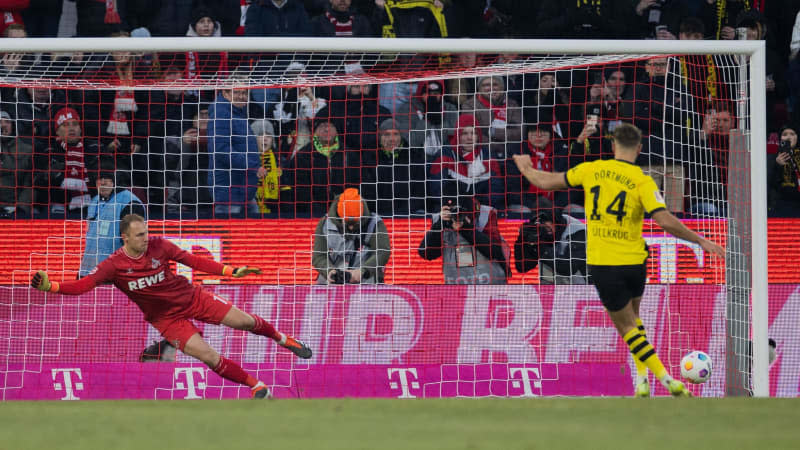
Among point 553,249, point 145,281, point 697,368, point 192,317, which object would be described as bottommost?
point 697,368

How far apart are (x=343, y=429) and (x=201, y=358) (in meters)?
4.20

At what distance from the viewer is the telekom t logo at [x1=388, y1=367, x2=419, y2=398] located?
9914mm

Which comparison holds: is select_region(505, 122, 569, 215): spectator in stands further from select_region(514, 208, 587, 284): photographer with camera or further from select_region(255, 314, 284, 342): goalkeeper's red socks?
select_region(255, 314, 284, 342): goalkeeper's red socks

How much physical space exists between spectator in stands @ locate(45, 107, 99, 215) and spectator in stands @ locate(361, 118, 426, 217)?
2.74m

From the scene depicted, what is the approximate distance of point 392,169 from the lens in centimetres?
1101

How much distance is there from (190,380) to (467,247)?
113 inches

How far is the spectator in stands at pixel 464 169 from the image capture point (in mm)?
10953

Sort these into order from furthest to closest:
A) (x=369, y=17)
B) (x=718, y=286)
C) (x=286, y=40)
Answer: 1. (x=369, y=17)
2. (x=718, y=286)
3. (x=286, y=40)

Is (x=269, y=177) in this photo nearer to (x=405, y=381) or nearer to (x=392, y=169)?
(x=392, y=169)

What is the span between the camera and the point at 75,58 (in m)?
11.8

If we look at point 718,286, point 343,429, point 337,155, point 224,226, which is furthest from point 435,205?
point 343,429

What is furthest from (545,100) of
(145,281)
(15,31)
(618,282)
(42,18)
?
(42,18)

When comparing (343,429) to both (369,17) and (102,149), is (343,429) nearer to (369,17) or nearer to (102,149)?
(102,149)

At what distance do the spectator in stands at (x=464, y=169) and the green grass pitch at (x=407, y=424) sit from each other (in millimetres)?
4838
